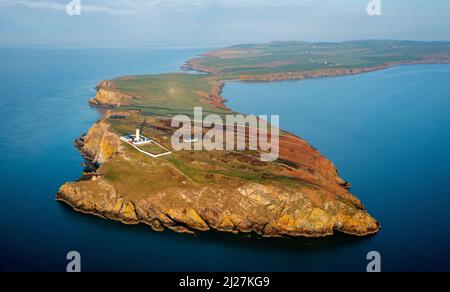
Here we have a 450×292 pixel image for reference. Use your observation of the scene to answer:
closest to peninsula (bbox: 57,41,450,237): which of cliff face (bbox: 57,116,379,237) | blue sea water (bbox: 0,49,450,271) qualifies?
cliff face (bbox: 57,116,379,237)

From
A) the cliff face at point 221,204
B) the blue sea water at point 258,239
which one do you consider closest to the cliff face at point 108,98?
the blue sea water at point 258,239

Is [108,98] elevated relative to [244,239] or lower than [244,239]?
elevated

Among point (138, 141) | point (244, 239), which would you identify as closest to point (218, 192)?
point (244, 239)

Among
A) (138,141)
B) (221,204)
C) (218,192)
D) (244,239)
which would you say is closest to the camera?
(244,239)

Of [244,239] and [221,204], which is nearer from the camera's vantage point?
[244,239]

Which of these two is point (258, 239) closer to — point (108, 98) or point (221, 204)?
point (221, 204)

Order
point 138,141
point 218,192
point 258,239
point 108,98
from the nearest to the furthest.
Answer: point 258,239, point 218,192, point 138,141, point 108,98

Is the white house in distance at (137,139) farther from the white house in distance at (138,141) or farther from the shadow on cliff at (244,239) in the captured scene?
the shadow on cliff at (244,239)
